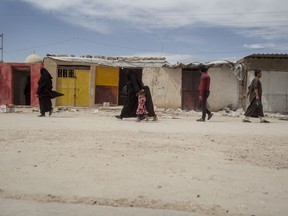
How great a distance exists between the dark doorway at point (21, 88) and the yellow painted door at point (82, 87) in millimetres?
4647

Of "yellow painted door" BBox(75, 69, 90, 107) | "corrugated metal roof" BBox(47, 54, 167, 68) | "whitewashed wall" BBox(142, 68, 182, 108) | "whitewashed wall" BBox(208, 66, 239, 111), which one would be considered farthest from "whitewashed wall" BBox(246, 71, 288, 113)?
"yellow painted door" BBox(75, 69, 90, 107)

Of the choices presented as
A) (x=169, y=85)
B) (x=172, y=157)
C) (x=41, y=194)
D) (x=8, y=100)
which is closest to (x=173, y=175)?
(x=172, y=157)

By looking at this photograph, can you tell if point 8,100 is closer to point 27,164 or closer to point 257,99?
point 257,99

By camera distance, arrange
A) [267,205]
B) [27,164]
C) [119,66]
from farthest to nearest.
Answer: [119,66], [27,164], [267,205]

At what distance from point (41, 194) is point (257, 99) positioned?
876 centimetres

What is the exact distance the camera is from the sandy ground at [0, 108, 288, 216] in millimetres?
3039

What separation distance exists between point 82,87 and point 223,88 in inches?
295

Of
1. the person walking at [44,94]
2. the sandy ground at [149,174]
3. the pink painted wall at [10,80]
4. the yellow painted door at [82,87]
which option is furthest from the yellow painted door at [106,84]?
the sandy ground at [149,174]

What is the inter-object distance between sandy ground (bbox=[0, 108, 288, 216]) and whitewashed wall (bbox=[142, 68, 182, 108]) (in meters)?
13.2

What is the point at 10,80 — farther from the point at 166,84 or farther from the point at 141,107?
the point at 141,107

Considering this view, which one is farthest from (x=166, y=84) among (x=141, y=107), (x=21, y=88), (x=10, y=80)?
(x=21, y=88)

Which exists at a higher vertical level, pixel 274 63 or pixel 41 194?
pixel 274 63

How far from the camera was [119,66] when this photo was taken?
769 inches

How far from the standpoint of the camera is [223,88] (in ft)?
62.8
